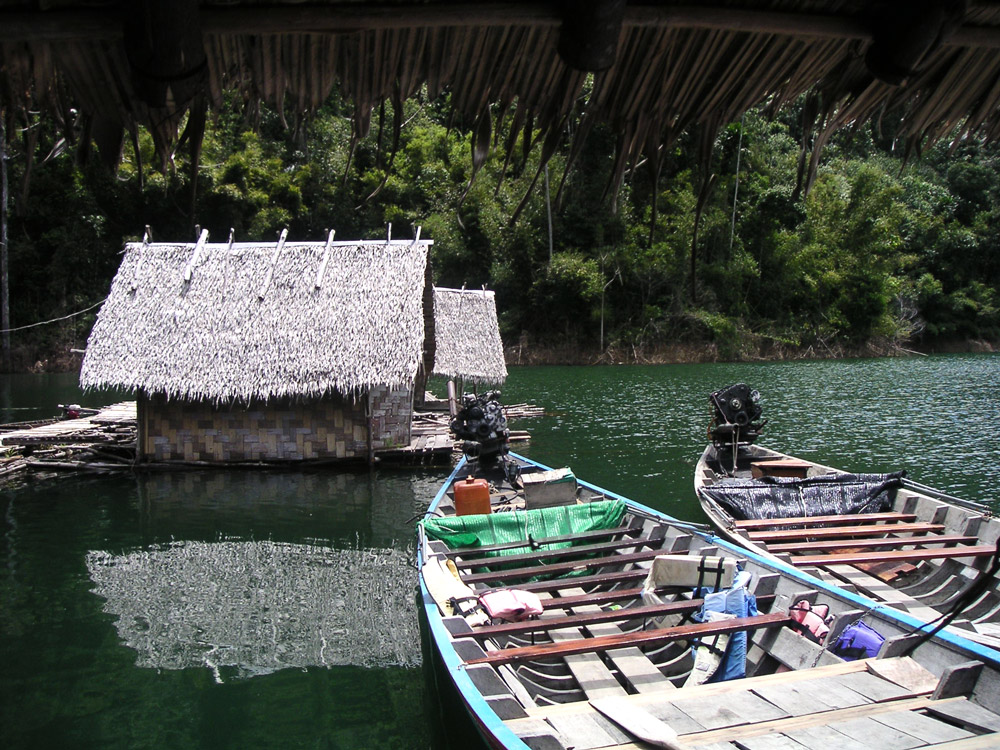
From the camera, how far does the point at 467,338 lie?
1984cm

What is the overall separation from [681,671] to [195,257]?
12469 millimetres

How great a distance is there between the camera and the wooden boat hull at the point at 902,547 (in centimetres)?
613

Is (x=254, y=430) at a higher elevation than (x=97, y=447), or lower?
higher

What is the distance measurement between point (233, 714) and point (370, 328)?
818 centimetres

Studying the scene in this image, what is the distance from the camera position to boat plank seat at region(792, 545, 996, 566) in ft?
21.6

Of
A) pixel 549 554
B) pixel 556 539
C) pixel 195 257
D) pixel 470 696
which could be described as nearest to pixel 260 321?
pixel 195 257

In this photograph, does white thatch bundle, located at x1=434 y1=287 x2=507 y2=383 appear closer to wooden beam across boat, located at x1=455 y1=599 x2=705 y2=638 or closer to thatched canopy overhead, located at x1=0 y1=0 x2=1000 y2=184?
wooden beam across boat, located at x1=455 y1=599 x2=705 y2=638

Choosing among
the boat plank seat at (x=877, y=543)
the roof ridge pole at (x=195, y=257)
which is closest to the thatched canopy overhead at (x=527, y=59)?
the boat plank seat at (x=877, y=543)

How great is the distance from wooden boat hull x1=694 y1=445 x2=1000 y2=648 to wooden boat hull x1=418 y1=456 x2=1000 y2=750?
1370 mm

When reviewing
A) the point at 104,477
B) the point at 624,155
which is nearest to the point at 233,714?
the point at 624,155

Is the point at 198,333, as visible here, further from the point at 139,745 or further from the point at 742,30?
the point at 742,30

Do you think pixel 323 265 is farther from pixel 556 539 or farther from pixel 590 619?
pixel 590 619

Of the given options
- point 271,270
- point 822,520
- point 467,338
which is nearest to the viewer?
point 822,520

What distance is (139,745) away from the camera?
5.25 m
